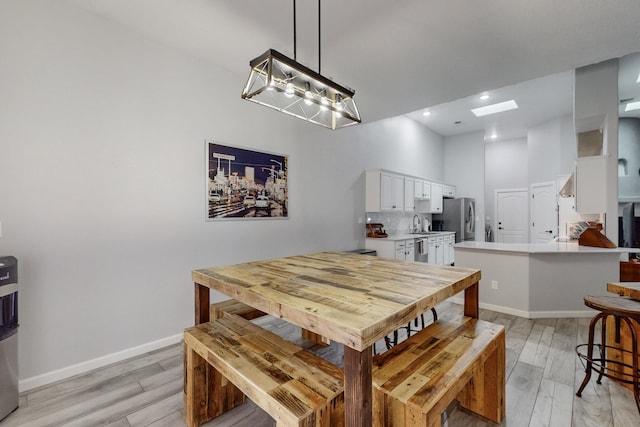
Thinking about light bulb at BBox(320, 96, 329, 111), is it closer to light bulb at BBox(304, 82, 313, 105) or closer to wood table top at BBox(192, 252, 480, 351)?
light bulb at BBox(304, 82, 313, 105)

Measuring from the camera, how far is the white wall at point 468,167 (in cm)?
727

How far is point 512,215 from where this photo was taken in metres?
7.72

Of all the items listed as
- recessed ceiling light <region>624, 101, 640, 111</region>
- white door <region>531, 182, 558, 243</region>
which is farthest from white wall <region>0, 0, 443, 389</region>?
recessed ceiling light <region>624, 101, 640, 111</region>

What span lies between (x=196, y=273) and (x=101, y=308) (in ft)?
3.77

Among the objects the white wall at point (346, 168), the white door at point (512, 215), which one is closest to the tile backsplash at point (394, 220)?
the white wall at point (346, 168)

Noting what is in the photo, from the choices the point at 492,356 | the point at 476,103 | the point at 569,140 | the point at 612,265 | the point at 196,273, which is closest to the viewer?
the point at 492,356

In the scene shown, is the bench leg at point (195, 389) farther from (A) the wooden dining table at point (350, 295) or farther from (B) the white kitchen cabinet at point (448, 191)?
(B) the white kitchen cabinet at point (448, 191)

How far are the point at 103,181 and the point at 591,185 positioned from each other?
5.50 meters

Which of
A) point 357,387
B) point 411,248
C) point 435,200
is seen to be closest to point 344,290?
point 357,387

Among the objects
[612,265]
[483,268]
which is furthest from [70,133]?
[612,265]

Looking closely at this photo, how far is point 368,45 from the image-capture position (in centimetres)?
240

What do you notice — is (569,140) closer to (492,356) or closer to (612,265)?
(612,265)

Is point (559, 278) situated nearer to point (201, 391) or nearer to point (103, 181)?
point (201, 391)

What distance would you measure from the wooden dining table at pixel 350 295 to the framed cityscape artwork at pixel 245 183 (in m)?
1.12
